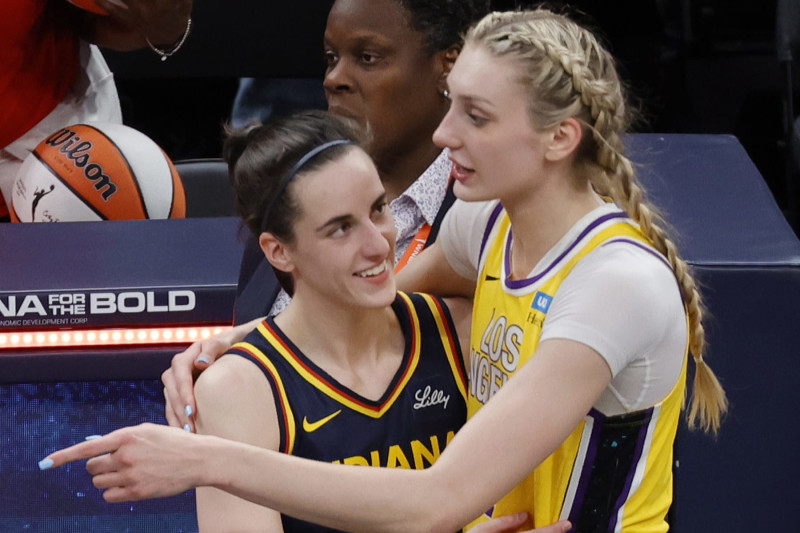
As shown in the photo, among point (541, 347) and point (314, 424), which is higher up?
point (541, 347)

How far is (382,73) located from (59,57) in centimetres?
109

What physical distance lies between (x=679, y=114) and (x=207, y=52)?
1576 millimetres

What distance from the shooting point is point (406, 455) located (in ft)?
5.54

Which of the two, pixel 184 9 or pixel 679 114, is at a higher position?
pixel 184 9

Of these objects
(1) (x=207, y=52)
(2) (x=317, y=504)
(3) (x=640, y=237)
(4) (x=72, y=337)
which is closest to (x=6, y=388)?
(4) (x=72, y=337)

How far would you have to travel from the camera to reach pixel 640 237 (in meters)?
1.59

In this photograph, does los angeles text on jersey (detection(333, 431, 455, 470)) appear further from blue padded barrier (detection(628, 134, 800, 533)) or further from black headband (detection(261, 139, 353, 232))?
blue padded barrier (detection(628, 134, 800, 533))

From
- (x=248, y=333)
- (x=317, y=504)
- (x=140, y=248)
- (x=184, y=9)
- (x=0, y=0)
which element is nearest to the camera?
(x=317, y=504)

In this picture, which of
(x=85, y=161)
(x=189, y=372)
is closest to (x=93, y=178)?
(x=85, y=161)

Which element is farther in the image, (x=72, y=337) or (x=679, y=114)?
(x=679, y=114)

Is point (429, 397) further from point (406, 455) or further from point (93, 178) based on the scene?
point (93, 178)

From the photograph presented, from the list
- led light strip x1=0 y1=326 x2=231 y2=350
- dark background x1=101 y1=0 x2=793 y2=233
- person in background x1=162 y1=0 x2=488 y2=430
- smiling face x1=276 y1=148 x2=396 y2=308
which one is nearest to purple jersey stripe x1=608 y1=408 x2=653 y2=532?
smiling face x1=276 y1=148 x2=396 y2=308

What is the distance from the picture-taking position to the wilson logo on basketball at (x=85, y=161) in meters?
2.46

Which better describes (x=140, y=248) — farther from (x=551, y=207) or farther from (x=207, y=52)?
(x=207, y=52)
